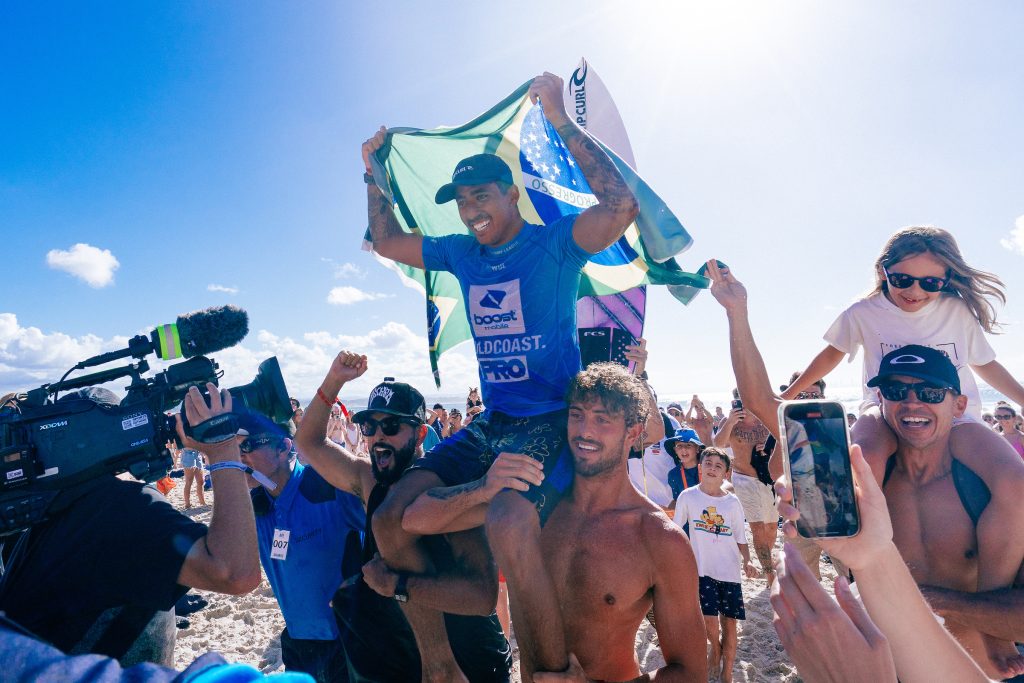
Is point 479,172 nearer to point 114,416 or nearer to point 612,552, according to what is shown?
point 114,416

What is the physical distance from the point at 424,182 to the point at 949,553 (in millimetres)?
4057

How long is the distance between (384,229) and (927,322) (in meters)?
3.32

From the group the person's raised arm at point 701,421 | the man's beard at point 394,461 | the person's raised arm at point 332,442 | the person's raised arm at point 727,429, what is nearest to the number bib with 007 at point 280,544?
the person's raised arm at point 332,442

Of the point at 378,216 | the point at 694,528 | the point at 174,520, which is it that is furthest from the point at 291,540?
the point at 694,528

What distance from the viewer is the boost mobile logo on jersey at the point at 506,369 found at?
2762 mm

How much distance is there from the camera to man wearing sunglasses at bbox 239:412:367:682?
10.7ft

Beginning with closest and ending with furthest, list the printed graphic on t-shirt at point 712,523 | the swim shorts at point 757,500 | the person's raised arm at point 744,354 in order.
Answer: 1. the person's raised arm at point 744,354
2. the printed graphic on t-shirt at point 712,523
3. the swim shorts at point 757,500

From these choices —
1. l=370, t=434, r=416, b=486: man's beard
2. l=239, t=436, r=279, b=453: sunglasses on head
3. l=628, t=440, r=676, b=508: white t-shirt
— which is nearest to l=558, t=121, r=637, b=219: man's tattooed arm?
l=370, t=434, r=416, b=486: man's beard

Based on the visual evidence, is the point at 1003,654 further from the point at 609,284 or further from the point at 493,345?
the point at 609,284

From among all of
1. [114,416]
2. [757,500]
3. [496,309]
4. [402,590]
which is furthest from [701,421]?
[114,416]

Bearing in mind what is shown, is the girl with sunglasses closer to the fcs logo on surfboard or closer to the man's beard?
the fcs logo on surfboard

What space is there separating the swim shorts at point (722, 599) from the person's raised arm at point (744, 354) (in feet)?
10.5

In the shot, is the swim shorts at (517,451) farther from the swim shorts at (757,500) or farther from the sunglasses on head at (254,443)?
the swim shorts at (757,500)

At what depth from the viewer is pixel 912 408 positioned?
236 cm
